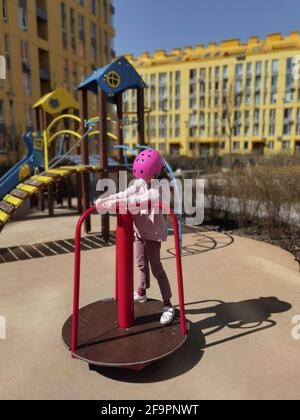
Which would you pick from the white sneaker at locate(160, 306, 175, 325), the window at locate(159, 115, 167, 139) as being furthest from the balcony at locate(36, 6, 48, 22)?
the window at locate(159, 115, 167, 139)

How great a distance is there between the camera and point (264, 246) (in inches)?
221

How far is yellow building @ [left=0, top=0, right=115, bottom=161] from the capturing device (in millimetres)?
20344

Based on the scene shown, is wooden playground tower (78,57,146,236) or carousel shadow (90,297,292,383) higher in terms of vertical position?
wooden playground tower (78,57,146,236)

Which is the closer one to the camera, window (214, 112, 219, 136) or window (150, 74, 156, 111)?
window (214, 112, 219, 136)

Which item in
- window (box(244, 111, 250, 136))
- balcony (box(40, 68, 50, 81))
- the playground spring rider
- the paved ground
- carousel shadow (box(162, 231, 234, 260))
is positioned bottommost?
carousel shadow (box(162, 231, 234, 260))

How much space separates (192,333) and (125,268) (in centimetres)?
84

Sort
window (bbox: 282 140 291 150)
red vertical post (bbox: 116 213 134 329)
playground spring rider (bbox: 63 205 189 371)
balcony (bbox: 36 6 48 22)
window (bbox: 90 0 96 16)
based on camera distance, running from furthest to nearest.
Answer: window (bbox: 282 140 291 150), window (bbox: 90 0 96 16), balcony (bbox: 36 6 48 22), red vertical post (bbox: 116 213 134 329), playground spring rider (bbox: 63 205 189 371)

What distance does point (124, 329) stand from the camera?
2721mm

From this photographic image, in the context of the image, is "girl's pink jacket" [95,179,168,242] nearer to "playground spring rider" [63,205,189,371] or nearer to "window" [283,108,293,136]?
"playground spring rider" [63,205,189,371]

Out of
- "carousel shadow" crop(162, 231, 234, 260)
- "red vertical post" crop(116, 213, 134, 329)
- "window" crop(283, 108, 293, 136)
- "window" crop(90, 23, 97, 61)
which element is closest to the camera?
"red vertical post" crop(116, 213, 134, 329)

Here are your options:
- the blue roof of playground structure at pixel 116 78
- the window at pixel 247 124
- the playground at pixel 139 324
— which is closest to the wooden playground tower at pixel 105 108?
the blue roof of playground structure at pixel 116 78

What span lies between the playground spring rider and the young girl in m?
0.13
